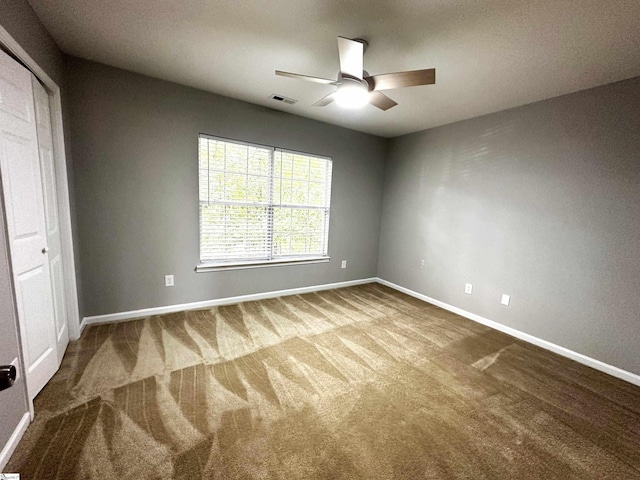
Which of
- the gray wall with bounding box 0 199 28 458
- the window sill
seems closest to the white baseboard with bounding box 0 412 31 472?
the gray wall with bounding box 0 199 28 458

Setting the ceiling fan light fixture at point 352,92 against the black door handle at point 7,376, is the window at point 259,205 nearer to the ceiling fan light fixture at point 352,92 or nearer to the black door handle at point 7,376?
the ceiling fan light fixture at point 352,92

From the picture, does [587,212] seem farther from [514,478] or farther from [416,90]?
[514,478]

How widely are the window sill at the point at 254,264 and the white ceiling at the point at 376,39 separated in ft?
6.65

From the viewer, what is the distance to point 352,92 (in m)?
1.92

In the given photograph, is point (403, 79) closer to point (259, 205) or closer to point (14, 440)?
point (259, 205)

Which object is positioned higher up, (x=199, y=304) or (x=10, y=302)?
(x=10, y=302)

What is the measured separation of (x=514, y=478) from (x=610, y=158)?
2.68 meters

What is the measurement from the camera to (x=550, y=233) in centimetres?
267

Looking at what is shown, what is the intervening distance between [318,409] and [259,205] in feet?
8.05

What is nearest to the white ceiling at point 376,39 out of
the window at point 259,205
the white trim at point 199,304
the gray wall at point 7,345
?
the window at point 259,205

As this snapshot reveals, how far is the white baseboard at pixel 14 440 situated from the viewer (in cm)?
125

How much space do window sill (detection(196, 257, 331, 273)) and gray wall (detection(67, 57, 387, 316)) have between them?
74 millimetres

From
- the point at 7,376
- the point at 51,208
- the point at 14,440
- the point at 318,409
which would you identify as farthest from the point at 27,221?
the point at 318,409

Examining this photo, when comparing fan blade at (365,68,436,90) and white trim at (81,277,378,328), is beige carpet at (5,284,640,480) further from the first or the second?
fan blade at (365,68,436,90)
